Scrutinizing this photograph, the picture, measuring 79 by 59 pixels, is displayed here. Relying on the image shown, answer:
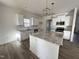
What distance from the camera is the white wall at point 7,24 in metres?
3.84

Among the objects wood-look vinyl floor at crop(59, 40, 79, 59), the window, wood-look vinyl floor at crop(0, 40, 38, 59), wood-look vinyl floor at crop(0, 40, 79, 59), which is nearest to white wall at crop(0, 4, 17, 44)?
the window

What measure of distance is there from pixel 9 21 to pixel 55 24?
Result: 4511mm

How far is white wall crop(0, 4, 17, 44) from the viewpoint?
3836 millimetres

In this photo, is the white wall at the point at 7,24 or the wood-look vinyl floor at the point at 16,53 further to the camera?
the white wall at the point at 7,24

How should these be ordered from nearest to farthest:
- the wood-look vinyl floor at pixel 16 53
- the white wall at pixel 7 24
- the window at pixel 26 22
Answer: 1. the wood-look vinyl floor at pixel 16 53
2. the white wall at pixel 7 24
3. the window at pixel 26 22

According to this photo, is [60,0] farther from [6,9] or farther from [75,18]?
[6,9]

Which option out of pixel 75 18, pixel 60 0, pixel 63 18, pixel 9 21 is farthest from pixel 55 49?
pixel 63 18

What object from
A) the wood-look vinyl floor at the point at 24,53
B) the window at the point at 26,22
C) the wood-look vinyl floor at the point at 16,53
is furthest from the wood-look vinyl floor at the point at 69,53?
the window at the point at 26,22

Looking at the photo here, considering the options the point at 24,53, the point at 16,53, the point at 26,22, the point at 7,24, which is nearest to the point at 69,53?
the point at 24,53

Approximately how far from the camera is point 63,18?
5328 mm

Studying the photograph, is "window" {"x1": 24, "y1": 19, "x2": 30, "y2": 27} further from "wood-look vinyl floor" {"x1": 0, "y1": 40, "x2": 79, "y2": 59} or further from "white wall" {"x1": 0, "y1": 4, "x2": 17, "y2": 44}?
"wood-look vinyl floor" {"x1": 0, "y1": 40, "x2": 79, "y2": 59}

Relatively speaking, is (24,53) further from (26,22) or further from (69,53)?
(26,22)

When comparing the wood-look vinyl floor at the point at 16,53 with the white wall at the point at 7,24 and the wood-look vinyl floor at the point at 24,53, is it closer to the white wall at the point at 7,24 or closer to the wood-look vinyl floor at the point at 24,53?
the wood-look vinyl floor at the point at 24,53

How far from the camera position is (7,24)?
414 cm
